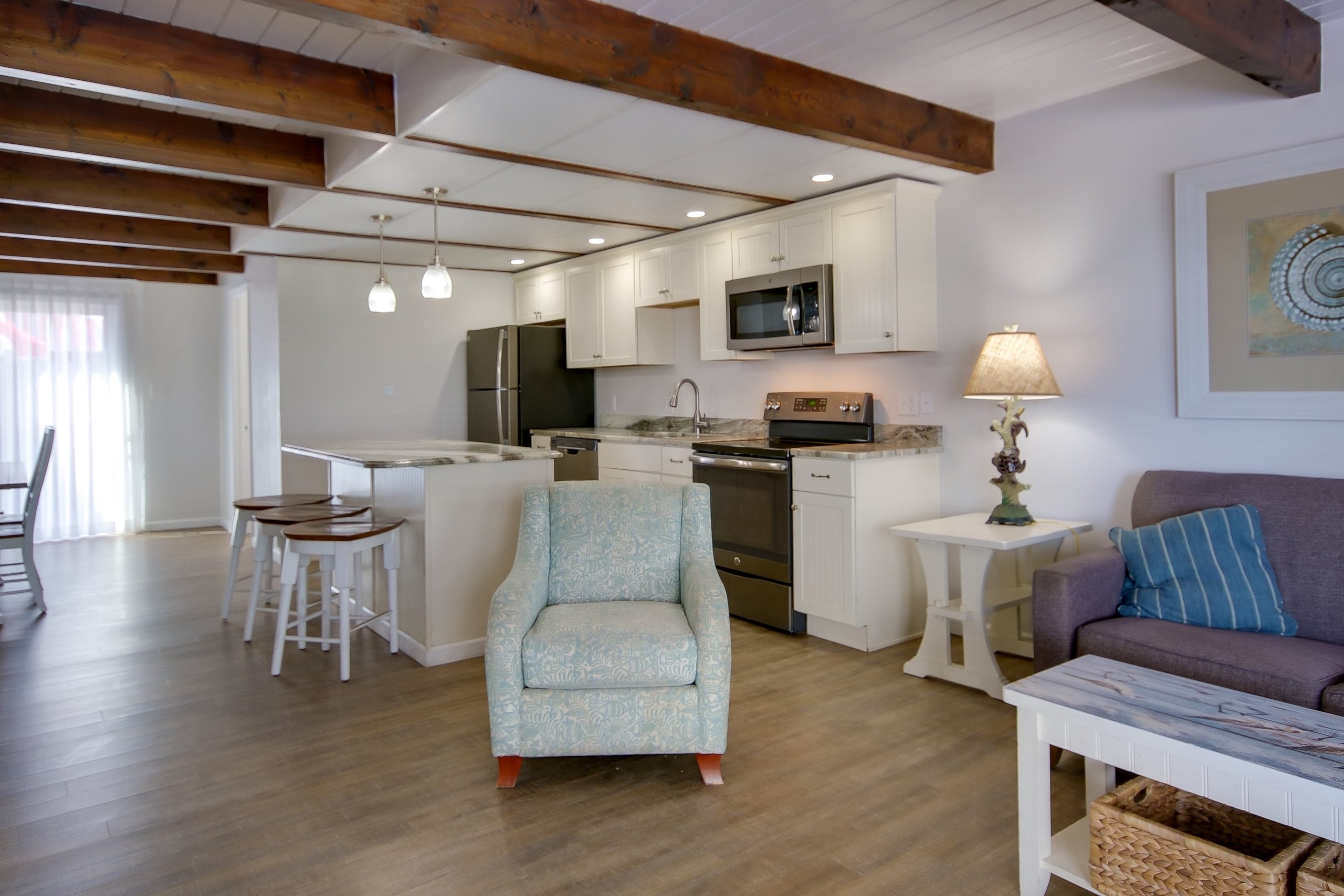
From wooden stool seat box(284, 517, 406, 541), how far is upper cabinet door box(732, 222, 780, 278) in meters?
2.21

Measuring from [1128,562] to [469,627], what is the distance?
8.66 ft

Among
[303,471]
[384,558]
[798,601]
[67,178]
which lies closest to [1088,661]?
[798,601]

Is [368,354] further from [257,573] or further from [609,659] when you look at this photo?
[609,659]

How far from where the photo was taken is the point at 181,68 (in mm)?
2795

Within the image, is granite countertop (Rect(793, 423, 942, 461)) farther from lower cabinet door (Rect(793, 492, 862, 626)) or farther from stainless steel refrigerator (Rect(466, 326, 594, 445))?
stainless steel refrigerator (Rect(466, 326, 594, 445))

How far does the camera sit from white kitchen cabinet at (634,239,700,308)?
495 centimetres

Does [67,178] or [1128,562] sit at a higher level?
[67,178]

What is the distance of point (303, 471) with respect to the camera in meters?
6.09

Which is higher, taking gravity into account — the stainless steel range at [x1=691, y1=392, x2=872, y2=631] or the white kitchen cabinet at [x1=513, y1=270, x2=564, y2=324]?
the white kitchen cabinet at [x1=513, y1=270, x2=564, y2=324]

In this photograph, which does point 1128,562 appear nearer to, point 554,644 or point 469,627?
point 554,644

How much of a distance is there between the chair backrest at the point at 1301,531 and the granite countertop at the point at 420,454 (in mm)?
2679

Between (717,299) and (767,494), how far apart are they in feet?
4.33

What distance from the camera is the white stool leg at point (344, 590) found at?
337 cm

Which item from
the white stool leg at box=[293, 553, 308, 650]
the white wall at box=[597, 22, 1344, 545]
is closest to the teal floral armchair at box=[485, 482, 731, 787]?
the white stool leg at box=[293, 553, 308, 650]
